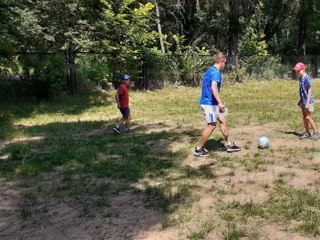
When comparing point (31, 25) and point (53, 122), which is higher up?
point (31, 25)

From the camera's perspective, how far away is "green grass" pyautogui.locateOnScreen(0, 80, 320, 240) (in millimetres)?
5141

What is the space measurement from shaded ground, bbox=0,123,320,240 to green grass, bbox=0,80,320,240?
17 mm

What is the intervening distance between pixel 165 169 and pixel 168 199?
1555 mm

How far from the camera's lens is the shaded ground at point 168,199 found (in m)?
4.77

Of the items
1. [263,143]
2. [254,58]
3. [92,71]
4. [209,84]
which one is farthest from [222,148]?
[254,58]

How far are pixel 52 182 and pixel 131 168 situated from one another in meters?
1.32

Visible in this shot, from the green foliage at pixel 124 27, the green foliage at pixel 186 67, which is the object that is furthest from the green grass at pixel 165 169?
the green foliage at pixel 186 67

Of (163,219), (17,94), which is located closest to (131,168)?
(163,219)

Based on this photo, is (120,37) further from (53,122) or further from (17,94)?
(53,122)

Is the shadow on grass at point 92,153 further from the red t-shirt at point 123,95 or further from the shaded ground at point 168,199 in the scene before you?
the red t-shirt at point 123,95

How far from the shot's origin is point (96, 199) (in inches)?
231

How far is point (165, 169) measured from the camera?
7.29 metres

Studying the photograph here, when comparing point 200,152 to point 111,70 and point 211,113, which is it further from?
point 111,70

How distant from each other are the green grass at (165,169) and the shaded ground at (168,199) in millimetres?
17
